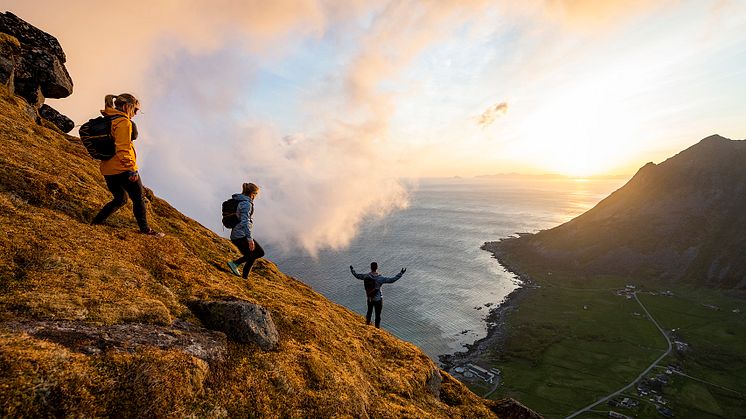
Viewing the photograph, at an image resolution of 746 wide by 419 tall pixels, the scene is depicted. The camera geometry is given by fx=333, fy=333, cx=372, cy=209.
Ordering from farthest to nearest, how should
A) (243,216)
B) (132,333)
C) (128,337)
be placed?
(243,216), (132,333), (128,337)

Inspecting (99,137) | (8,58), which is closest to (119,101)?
(99,137)

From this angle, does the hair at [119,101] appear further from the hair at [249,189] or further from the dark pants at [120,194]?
the hair at [249,189]

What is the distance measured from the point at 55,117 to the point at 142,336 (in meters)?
25.4

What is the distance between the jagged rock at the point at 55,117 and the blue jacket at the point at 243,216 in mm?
20171

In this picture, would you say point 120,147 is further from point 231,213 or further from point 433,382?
point 433,382

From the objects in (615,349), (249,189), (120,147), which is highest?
(120,147)

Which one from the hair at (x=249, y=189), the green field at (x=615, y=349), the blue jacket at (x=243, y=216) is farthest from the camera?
the green field at (x=615, y=349)

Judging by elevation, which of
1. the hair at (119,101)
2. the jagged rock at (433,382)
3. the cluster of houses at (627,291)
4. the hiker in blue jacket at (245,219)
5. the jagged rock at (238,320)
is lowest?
the cluster of houses at (627,291)

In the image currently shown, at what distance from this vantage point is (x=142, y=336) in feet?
25.8

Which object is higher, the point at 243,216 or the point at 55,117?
the point at 55,117

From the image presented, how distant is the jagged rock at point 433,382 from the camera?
1467 centimetres

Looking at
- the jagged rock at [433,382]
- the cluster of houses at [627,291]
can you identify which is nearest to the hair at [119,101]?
the jagged rock at [433,382]

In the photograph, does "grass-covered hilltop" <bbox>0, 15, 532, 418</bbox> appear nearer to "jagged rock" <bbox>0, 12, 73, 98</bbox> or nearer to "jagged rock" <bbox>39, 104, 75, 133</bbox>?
"jagged rock" <bbox>0, 12, 73, 98</bbox>

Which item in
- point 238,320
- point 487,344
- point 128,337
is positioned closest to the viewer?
point 128,337
